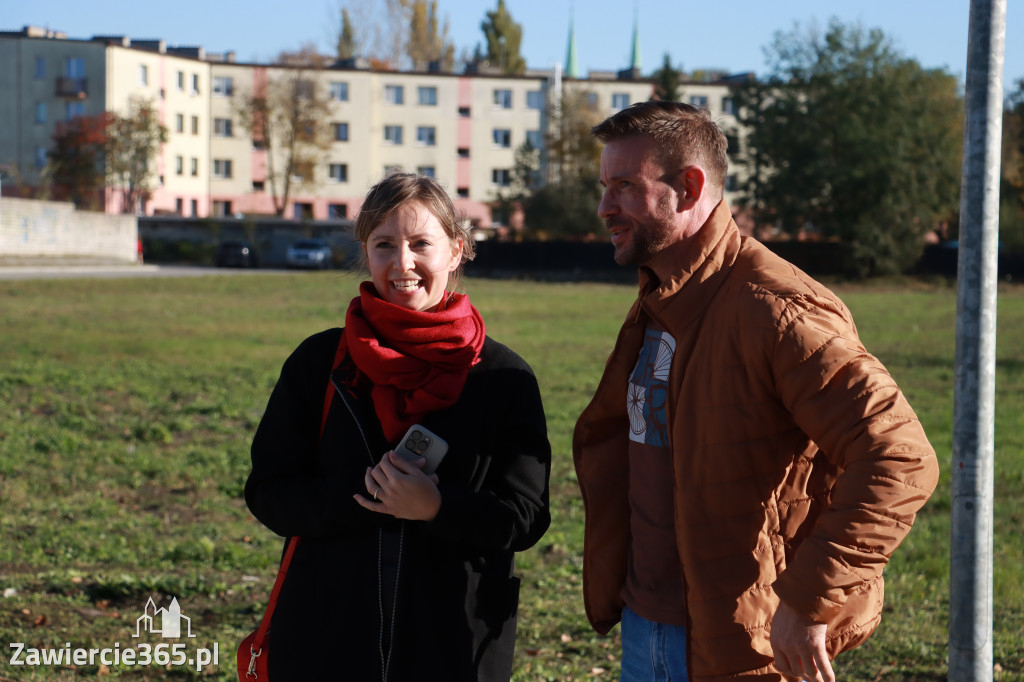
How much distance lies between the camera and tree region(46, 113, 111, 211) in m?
69.6

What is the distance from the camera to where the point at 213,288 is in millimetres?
35281

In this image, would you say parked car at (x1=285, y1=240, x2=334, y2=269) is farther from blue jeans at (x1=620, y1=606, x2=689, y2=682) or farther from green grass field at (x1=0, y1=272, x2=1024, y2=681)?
blue jeans at (x1=620, y1=606, x2=689, y2=682)

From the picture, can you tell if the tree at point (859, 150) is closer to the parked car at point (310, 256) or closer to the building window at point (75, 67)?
the parked car at point (310, 256)

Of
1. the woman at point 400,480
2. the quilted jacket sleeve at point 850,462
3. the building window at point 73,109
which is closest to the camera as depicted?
the quilted jacket sleeve at point 850,462

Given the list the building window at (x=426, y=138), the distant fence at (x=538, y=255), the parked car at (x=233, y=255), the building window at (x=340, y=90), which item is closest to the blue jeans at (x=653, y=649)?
the distant fence at (x=538, y=255)

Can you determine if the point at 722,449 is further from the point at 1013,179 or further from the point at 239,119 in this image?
the point at 239,119

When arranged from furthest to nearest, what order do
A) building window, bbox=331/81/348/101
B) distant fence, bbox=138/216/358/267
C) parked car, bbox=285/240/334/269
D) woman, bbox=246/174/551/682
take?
1. building window, bbox=331/81/348/101
2. distant fence, bbox=138/216/358/267
3. parked car, bbox=285/240/334/269
4. woman, bbox=246/174/551/682

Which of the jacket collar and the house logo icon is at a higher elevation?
the jacket collar

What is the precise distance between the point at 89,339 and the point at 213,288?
17.1 meters

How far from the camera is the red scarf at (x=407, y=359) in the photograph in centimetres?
271

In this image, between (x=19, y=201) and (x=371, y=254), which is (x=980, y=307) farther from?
(x=19, y=201)

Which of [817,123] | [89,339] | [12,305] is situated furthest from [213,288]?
[817,123]

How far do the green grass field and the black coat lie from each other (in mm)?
609

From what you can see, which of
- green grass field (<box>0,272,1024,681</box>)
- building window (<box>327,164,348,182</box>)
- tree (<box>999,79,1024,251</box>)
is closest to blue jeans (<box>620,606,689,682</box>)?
green grass field (<box>0,272,1024,681</box>)
